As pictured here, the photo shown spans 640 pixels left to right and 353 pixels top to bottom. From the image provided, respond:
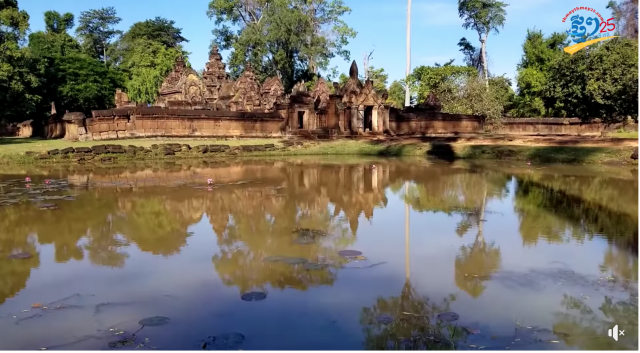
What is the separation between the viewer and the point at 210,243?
8156 mm

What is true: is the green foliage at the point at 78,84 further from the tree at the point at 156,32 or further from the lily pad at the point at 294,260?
the lily pad at the point at 294,260

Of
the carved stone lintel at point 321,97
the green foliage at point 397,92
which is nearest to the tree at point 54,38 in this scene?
the carved stone lintel at point 321,97

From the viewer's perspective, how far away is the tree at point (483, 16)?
176 feet

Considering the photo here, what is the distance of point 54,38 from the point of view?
54.0 metres

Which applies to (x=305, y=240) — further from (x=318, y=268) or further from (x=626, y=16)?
(x=626, y=16)

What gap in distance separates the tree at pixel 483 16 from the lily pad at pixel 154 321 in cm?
5263

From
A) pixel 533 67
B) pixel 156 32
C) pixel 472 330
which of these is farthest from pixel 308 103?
pixel 156 32

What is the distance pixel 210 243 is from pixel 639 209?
8207mm

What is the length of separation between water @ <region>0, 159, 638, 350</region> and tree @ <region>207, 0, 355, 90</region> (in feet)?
→ 132

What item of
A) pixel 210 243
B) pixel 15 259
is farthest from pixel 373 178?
pixel 15 259

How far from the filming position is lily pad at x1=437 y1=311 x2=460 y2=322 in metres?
4.98

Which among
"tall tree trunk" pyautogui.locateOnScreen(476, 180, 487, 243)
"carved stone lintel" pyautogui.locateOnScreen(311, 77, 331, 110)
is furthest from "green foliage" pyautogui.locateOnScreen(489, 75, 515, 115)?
"tall tree trunk" pyautogui.locateOnScreen(476, 180, 487, 243)

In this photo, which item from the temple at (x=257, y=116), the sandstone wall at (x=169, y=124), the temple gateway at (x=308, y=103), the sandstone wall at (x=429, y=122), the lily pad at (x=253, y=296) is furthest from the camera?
the sandstone wall at (x=429, y=122)

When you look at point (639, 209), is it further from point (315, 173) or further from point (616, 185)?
point (315, 173)
